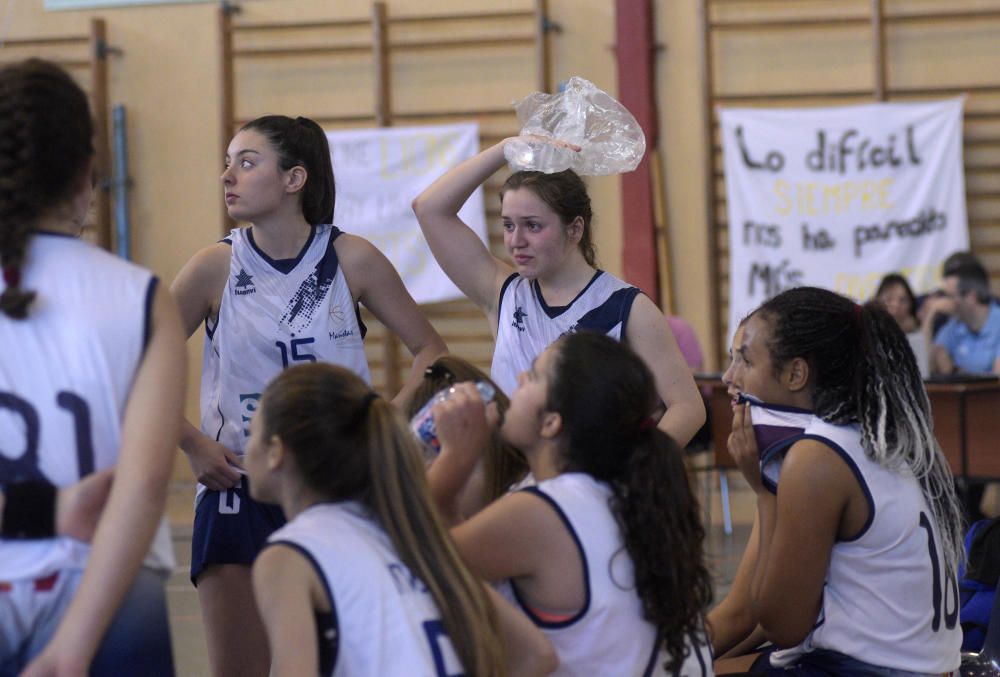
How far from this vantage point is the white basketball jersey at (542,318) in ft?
8.06

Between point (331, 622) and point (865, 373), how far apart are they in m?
1.04

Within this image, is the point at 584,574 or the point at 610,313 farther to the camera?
the point at 610,313

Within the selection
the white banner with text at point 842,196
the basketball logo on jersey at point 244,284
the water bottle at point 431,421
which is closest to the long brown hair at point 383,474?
the water bottle at point 431,421

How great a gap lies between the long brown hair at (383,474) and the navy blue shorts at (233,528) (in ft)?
2.80

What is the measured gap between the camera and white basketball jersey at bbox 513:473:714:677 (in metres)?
1.57

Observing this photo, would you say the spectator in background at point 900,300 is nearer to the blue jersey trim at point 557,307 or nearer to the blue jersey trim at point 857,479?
the blue jersey trim at point 557,307

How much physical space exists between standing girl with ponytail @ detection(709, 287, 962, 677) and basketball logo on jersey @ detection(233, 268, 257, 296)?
3.23ft

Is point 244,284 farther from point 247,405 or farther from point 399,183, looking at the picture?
point 399,183

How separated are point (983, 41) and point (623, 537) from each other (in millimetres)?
5748

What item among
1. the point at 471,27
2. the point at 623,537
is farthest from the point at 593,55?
the point at 623,537

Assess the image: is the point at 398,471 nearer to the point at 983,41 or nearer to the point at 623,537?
the point at 623,537

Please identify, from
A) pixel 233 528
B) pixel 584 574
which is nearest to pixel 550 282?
pixel 233 528

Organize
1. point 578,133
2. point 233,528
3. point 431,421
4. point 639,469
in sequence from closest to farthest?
point 639,469, point 431,421, point 233,528, point 578,133

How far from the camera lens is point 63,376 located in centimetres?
137
